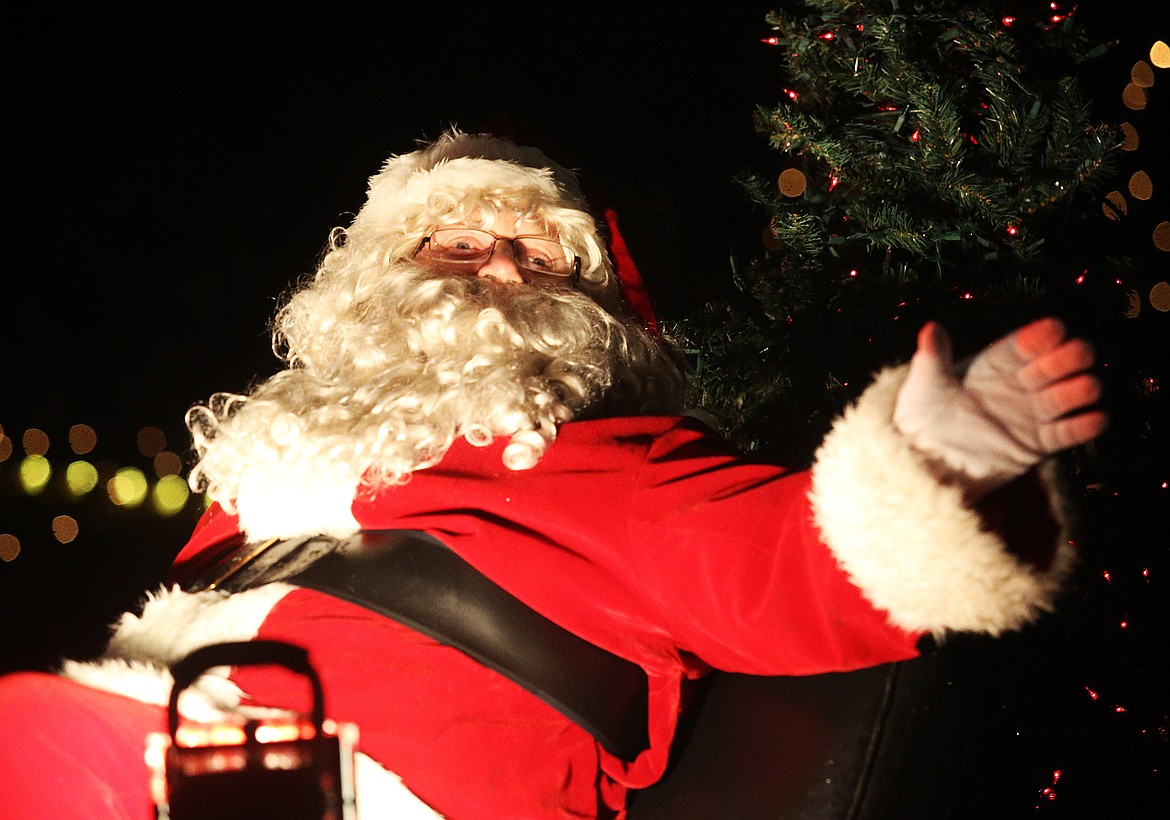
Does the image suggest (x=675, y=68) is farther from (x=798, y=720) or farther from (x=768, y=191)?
(x=798, y=720)

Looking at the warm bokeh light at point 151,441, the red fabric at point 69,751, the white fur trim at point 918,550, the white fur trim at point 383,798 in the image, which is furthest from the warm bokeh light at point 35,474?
the white fur trim at point 918,550

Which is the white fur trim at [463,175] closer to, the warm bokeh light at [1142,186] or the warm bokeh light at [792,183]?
the warm bokeh light at [792,183]

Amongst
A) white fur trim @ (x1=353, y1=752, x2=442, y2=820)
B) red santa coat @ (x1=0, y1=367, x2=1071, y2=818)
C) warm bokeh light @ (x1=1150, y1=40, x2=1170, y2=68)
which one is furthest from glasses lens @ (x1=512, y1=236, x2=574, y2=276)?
warm bokeh light @ (x1=1150, y1=40, x2=1170, y2=68)

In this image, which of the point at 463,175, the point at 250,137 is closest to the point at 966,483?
the point at 463,175

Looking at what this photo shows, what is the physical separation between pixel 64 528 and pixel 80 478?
296 mm

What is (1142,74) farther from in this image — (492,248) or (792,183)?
(492,248)

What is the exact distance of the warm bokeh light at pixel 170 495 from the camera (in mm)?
4391

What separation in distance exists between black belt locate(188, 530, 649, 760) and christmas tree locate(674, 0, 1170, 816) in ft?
2.03

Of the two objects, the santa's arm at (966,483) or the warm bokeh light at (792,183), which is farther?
the warm bokeh light at (792,183)

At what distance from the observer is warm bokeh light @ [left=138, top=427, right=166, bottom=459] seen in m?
4.15

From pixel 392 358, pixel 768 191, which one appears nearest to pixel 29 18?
pixel 392 358

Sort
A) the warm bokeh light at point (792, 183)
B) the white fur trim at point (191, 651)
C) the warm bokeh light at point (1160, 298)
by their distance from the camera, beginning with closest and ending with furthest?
the white fur trim at point (191, 651), the warm bokeh light at point (1160, 298), the warm bokeh light at point (792, 183)

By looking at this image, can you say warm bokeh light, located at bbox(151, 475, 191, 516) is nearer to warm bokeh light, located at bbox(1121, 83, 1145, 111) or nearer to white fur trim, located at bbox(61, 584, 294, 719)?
white fur trim, located at bbox(61, 584, 294, 719)

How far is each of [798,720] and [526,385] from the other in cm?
69
